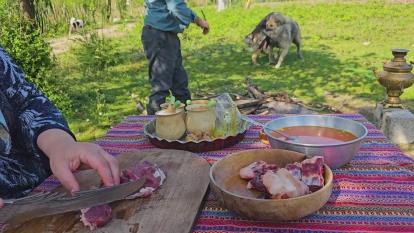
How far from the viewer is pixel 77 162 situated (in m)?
1.16

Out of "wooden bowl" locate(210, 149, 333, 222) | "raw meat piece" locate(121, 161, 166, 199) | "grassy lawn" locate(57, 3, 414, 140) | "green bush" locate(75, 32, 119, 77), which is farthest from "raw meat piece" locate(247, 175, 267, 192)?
"green bush" locate(75, 32, 119, 77)

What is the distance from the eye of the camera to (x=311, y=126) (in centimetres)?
149

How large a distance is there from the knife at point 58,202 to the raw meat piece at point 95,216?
17 mm

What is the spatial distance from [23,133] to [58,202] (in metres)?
0.46

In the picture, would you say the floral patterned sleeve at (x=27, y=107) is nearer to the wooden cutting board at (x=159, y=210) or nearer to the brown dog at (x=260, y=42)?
the wooden cutting board at (x=159, y=210)

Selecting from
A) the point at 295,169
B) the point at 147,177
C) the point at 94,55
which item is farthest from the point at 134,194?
the point at 94,55

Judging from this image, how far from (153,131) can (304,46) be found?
746cm

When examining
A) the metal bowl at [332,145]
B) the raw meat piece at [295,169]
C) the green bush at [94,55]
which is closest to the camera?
the raw meat piece at [295,169]

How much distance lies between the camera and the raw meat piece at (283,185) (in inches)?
39.4

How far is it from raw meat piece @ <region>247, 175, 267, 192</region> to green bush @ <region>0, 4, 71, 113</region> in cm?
397

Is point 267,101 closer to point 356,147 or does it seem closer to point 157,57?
point 157,57

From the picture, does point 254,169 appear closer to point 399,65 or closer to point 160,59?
point 399,65

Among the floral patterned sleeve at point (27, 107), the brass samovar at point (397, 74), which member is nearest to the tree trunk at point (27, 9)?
the floral patterned sleeve at point (27, 107)

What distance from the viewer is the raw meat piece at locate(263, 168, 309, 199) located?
3.29ft
